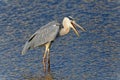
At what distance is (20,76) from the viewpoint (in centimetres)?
1122

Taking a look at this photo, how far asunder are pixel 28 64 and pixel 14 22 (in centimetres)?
287

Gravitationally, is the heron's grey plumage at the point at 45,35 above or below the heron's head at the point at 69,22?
below

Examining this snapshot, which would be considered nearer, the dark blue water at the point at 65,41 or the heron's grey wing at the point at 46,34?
the dark blue water at the point at 65,41

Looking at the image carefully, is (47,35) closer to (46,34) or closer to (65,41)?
(46,34)

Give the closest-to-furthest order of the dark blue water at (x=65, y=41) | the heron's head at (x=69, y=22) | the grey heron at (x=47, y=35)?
the dark blue water at (x=65, y=41), the grey heron at (x=47, y=35), the heron's head at (x=69, y=22)

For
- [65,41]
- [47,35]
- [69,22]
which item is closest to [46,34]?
[47,35]

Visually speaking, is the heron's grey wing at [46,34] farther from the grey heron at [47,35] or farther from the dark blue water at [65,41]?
the dark blue water at [65,41]

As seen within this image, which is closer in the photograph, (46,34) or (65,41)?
(46,34)

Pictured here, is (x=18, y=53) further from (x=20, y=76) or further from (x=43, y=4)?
(x=43, y=4)

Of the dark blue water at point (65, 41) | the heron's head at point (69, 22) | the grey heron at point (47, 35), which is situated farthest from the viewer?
the heron's head at point (69, 22)

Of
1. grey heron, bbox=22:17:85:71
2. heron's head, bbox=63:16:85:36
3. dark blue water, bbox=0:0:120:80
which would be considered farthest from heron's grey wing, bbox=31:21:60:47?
dark blue water, bbox=0:0:120:80

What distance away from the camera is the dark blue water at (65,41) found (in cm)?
1135

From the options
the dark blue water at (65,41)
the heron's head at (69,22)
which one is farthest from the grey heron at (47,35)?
the dark blue water at (65,41)

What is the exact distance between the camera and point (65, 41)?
42.8 feet
